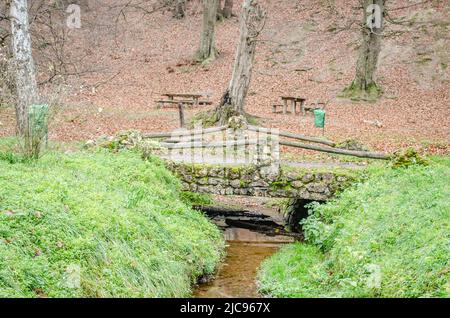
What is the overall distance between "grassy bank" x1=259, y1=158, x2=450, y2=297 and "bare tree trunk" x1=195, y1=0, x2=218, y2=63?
18.8m

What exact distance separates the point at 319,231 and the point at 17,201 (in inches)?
233

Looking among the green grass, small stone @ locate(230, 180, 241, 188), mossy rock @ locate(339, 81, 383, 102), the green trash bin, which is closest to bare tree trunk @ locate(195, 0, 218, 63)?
mossy rock @ locate(339, 81, 383, 102)

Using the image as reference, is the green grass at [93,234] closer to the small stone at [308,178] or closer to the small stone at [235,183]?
the small stone at [235,183]

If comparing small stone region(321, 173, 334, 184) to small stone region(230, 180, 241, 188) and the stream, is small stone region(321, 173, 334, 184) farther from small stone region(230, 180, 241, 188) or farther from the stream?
small stone region(230, 180, 241, 188)

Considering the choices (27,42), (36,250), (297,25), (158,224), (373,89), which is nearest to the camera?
(36,250)

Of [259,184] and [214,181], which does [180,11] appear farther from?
[259,184]

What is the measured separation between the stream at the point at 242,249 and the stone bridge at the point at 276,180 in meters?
0.98

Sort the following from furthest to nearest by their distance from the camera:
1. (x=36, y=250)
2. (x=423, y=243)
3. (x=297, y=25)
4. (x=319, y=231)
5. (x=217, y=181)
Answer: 1. (x=297, y=25)
2. (x=217, y=181)
3. (x=319, y=231)
4. (x=423, y=243)
5. (x=36, y=250)

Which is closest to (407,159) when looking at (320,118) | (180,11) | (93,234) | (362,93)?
(320,118)

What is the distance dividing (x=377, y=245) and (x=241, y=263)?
3.23 metres

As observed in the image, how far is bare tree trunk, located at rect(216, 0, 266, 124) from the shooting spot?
59.6 ft
